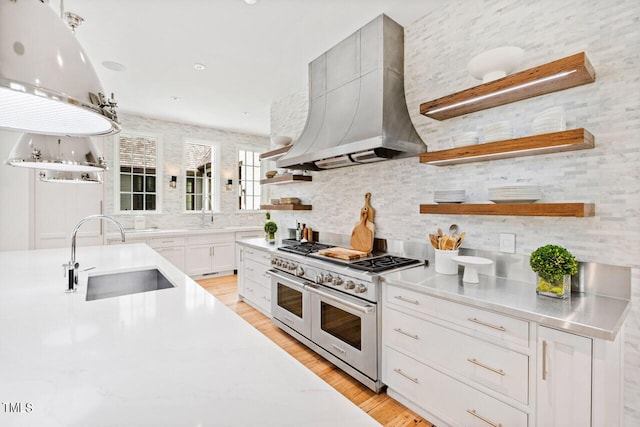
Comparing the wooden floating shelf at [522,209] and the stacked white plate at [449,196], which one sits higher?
the stacked white plate at [449,196]

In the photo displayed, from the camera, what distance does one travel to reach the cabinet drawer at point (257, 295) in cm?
339

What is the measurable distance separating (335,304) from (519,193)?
4.84 feet

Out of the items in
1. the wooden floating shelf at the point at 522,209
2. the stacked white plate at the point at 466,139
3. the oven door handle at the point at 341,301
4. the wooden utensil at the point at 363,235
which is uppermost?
the stacked white plate at the point at 466,139

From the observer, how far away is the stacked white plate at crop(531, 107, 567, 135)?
1557 millimetres

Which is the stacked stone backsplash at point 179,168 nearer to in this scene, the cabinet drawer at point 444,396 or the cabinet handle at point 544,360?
the cabinet drawer at point 444,396

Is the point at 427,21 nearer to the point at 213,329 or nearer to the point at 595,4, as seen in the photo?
the point at 595,4

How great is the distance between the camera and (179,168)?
563cm

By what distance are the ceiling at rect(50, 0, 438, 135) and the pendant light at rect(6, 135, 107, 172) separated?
1.26 meters

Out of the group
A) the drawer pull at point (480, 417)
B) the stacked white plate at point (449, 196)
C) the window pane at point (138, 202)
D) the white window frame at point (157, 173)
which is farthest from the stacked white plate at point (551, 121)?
the window pane at point (138, 202)

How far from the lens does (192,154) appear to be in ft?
19.1

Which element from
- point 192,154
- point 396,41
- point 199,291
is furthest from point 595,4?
point 192,154

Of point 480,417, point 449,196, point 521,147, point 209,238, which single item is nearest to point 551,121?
point 521,147

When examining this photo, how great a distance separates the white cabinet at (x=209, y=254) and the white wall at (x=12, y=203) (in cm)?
209

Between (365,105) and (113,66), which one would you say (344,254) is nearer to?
(365,105)
